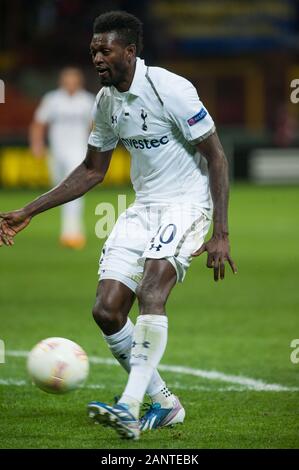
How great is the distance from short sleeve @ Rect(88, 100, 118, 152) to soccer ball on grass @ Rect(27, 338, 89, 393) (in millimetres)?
1233

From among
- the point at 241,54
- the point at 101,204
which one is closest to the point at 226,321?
the point at 101,204

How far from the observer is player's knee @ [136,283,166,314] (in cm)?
579

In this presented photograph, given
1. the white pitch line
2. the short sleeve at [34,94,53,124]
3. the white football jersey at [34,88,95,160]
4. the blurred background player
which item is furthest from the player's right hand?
the short sleeve at [34,94,53,124]

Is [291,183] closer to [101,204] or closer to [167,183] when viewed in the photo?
[101,204]

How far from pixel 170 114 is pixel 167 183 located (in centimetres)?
39

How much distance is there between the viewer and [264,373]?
307 inches

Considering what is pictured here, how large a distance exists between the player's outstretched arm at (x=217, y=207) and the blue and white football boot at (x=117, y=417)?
86 centimetres

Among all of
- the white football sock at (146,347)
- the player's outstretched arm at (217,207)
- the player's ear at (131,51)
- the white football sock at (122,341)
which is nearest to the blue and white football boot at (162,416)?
the white football sock at (122,341)

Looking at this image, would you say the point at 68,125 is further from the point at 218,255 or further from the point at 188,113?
the point at 218,255

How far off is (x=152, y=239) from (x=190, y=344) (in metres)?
3.07

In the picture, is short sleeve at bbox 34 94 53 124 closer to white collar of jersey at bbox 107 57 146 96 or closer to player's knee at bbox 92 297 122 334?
white collar of jersey at bbox 107 57 146 96

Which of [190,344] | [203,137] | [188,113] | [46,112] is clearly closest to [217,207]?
[203,137]

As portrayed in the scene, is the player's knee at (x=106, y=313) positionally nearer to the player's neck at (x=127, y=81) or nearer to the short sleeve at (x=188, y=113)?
the short sleeve at (x=188, y=113)

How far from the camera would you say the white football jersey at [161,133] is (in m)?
6.05
